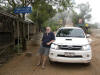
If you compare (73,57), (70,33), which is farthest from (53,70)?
(70,33)

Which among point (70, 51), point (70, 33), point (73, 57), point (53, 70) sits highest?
point (70, 33)

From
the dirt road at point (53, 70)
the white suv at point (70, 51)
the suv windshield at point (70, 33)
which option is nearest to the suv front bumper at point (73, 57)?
the white suv at point (70, 51)

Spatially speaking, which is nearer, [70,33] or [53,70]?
[53,70]

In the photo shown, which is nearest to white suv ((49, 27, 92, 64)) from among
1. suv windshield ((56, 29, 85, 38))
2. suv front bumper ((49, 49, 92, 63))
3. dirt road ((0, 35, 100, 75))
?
suv front bumper ((49, 49, 92, 63))

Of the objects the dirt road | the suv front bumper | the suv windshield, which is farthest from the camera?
the suv windshield

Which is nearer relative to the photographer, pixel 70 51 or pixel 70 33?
pixel 70 51

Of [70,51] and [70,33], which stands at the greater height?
[70,33]

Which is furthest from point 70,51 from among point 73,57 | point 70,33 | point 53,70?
point 70,33

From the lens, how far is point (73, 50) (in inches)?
228

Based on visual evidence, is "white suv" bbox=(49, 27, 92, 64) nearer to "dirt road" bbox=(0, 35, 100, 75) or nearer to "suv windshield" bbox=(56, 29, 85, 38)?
"dirt road" bbox=(0, 35, 100, 75)

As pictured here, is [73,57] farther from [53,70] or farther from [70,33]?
[70,33]

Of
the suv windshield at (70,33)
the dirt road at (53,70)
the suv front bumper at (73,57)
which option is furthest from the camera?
the suv windshield at (70,33)

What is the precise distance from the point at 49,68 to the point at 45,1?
512 cm

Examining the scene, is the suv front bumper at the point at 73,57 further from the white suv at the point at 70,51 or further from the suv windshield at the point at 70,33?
the suv windshield at the point at 70,33
